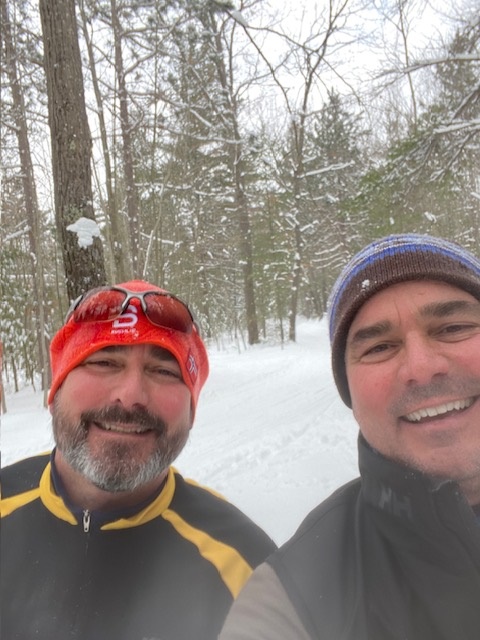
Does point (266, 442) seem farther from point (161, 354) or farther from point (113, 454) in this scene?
point (113, 454)

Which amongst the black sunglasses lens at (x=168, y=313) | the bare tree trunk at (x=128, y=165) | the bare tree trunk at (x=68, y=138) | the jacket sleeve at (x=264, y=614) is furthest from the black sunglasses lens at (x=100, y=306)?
the bare tree trunk at (x=128, y=165)

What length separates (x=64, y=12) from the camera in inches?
157

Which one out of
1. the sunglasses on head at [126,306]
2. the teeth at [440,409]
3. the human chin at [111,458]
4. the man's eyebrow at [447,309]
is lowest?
the human chin at [111,458]

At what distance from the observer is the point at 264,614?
1.04 m

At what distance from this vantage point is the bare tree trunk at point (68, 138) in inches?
155

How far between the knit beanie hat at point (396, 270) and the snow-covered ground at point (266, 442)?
89.3 inches

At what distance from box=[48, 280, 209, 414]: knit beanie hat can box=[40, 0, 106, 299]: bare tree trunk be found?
209 centimetres

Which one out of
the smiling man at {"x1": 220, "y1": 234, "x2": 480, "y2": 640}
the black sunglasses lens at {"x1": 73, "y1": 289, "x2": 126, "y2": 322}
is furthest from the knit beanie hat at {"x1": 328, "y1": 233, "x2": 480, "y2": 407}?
the black sunglasses lens at {"x1": 73, "y1": 289, "x2": 126, "y2": 322}

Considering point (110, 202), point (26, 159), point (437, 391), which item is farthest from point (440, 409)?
point (26, 159)

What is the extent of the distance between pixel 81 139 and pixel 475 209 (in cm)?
1564

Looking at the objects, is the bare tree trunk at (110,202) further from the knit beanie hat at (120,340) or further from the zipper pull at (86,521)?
the zipper pull at (86,521)

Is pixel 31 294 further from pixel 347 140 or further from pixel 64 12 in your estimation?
pixel 347 140

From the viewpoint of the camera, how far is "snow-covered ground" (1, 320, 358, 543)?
12.4 feet

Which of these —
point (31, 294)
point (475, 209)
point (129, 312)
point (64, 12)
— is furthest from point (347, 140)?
point (129, 312)
